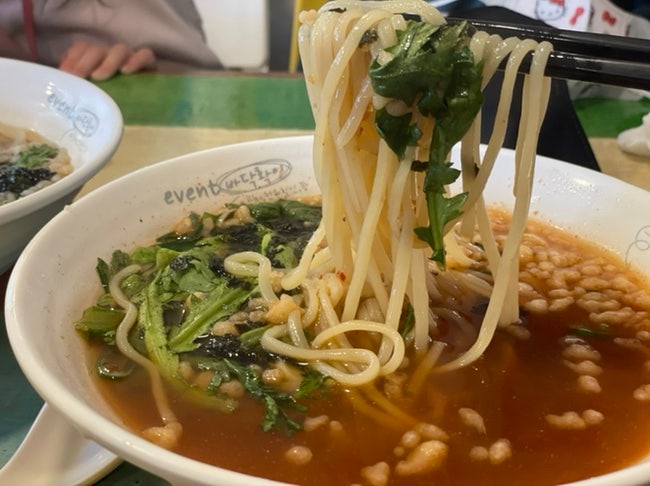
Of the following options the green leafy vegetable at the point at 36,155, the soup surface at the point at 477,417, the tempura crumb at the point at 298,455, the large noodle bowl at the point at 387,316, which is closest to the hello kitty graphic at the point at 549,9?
the large noodle bowl at the point at 387,316

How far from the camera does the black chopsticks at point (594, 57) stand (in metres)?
1.13

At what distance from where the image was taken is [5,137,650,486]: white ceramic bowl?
989 millimetres

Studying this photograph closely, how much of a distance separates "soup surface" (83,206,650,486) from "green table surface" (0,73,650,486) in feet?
5.12

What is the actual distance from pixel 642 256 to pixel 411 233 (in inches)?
28.7

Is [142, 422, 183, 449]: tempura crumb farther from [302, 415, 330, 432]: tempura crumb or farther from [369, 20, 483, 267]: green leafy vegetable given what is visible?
[369, 20, 483, 267]: green leafy vegetable

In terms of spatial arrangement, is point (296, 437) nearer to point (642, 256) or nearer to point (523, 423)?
point (523, 423)

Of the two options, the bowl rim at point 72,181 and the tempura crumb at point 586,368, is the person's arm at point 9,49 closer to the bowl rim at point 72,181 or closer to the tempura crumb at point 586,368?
the bowl rim at point 72,181

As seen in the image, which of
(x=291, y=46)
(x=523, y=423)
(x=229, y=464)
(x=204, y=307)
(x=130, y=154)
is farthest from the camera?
(x=291, y=46)

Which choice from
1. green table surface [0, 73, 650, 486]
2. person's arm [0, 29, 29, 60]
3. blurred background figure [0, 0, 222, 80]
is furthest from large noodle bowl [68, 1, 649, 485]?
person's arm [0, 29, 29, 60]

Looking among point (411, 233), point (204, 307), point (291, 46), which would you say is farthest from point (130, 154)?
point (291, 46)

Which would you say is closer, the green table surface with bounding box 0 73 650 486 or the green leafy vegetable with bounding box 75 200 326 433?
the green leafy vegetable with bounding box 75 200 326 433

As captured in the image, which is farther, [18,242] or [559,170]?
[559,170]

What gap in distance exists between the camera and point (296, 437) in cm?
119

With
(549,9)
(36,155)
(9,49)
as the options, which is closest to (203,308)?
(36,155)
